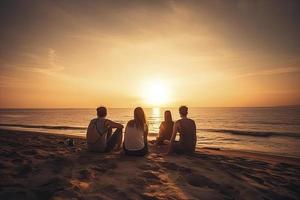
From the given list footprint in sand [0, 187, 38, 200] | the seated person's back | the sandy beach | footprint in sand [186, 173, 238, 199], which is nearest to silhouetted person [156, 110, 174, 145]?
the seated person's back

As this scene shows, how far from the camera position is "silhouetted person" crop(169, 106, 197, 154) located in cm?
786

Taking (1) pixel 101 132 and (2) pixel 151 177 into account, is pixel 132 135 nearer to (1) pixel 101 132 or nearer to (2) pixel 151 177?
(1) pixel 101 132

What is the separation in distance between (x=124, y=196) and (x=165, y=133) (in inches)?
230

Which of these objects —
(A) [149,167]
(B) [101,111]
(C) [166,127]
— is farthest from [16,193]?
(C) [166,127]

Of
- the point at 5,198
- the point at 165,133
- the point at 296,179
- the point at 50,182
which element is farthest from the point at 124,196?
the point at 165,133

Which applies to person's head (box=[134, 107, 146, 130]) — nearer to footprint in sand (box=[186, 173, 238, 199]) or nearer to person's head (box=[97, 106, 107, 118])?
person's head (box=[97, 106, 107, 118])

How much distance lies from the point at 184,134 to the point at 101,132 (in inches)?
119

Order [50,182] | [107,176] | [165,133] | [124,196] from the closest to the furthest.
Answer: [124,196] → [50,182] → [107,176] → [165,133]

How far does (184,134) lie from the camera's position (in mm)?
7867

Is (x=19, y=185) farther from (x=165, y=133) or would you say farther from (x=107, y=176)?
A: (x=165, y=133)

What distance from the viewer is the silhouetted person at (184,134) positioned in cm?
786

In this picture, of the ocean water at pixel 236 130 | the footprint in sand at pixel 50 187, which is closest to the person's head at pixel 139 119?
the footprint in sand at pixel 50 187

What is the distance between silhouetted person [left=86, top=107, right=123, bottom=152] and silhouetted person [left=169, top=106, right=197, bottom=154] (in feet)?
6.80

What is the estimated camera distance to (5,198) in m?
3.41
